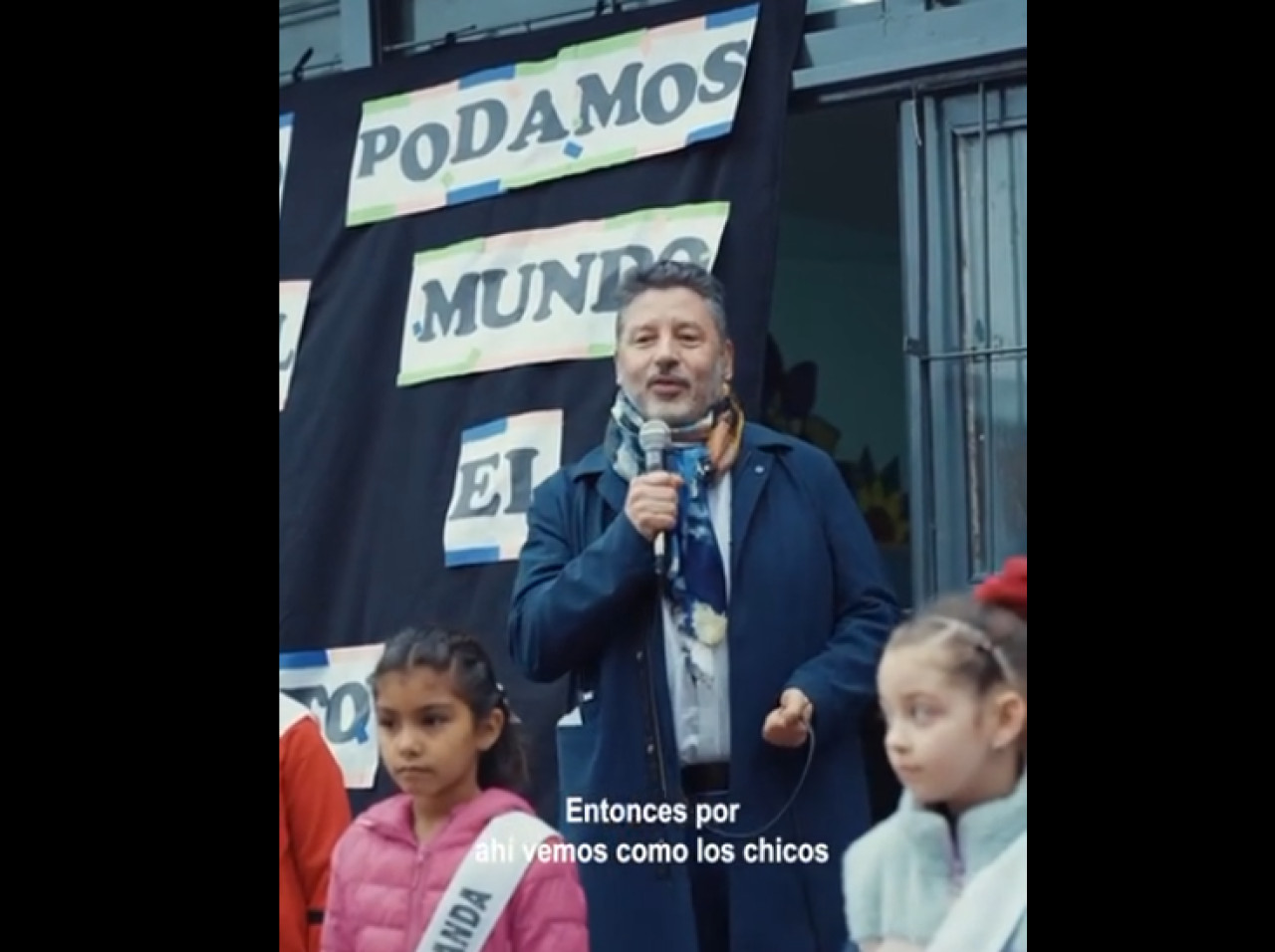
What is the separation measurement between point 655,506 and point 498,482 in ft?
1.36

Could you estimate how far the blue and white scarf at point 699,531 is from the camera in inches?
175

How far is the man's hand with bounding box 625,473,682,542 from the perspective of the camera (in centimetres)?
446

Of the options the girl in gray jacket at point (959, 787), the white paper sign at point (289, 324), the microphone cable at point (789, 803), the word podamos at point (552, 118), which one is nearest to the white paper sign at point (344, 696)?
the white paper sign at point (289, 324)

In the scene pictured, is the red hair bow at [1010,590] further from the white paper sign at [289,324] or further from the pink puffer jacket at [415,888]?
the white paper sign at [289,324]

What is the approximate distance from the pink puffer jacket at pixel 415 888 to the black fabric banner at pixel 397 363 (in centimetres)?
9

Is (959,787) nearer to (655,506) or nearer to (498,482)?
(655,506)

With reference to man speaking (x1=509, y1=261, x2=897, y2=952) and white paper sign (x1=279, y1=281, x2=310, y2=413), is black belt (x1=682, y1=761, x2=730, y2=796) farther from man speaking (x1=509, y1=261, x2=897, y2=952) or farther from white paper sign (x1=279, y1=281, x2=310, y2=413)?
white paper sign (x1=279, y1=281, x2=310, y2=413)

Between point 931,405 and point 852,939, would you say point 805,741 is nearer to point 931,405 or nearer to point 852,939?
point 852,939

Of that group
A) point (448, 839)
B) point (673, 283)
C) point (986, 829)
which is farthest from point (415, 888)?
point (673, 283)

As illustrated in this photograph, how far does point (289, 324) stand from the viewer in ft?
16.6

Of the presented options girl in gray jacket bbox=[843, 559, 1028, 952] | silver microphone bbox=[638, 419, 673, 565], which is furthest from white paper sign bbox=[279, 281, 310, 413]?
girl in gray jacket bbox=[843, 559, 1028, 952]

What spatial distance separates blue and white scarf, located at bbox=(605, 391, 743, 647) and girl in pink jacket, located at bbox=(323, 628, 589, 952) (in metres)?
0.43

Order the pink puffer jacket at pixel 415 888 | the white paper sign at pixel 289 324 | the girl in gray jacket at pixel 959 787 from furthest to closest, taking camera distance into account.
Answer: the white paper sign at pixel 289 324, the pink puffer jacket at pixel 415 888, the girl in gray jacket at pixel 959 787
